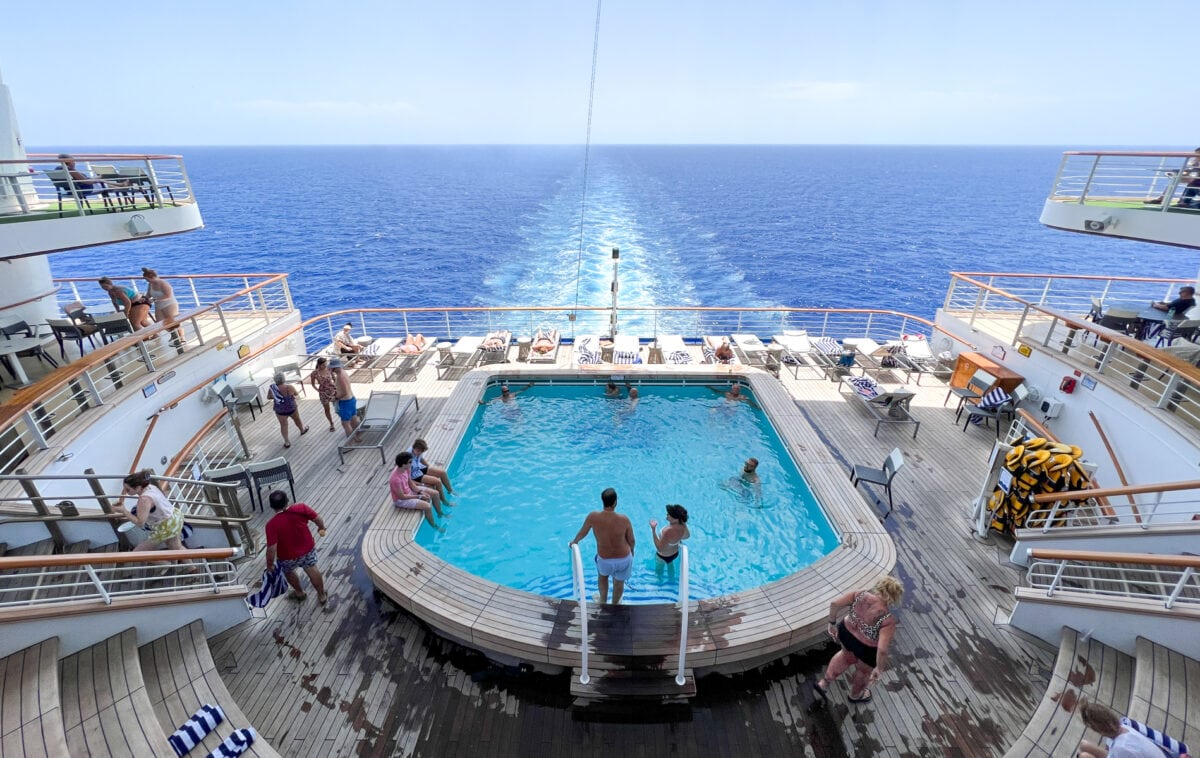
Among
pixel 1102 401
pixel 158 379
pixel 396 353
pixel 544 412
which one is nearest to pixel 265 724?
pixel 158 379

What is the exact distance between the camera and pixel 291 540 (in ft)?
17.5

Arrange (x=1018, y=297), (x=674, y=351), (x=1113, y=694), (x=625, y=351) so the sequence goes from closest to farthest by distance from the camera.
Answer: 1. (x=1113, y=694)
2. (x=1018, y=297)
3. (x=625, y=351)
4. (x=674, y=351)

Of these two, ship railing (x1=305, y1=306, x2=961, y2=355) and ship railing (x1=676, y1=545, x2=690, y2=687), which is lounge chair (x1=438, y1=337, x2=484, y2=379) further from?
ship railing (x1=676, y1=545, x2=690, y2=687)

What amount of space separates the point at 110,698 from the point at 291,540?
5.47 ft

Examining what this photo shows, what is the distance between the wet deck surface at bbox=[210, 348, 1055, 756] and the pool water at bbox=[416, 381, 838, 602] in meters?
1.52

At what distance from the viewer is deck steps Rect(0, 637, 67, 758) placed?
3.65 metres

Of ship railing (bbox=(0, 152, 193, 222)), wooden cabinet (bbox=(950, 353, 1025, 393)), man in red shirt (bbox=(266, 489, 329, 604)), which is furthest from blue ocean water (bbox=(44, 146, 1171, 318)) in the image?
man in red shirt (bbox=(266, 489, 329, 604))

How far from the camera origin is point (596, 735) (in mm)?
4551

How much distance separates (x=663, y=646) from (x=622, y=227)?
136 feet

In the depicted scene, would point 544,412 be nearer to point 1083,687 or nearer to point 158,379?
point 158,379

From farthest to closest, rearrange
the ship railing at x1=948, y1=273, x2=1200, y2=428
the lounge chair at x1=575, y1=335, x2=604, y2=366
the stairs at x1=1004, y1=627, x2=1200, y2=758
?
1. the lounge chair at x1=575, y1=335, x2=604, y2=366
2. the ship railing at x1=948, y1=273, x2=1200, y2=428
3. the stairs at x1=1004, y1=627, x2=1200, y2=758

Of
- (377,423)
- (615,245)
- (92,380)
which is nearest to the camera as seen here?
(92,380)

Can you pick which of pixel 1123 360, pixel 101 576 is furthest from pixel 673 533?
pixel 1123 360

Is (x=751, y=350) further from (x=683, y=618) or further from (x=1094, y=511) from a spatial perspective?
(x=683, y=618)
